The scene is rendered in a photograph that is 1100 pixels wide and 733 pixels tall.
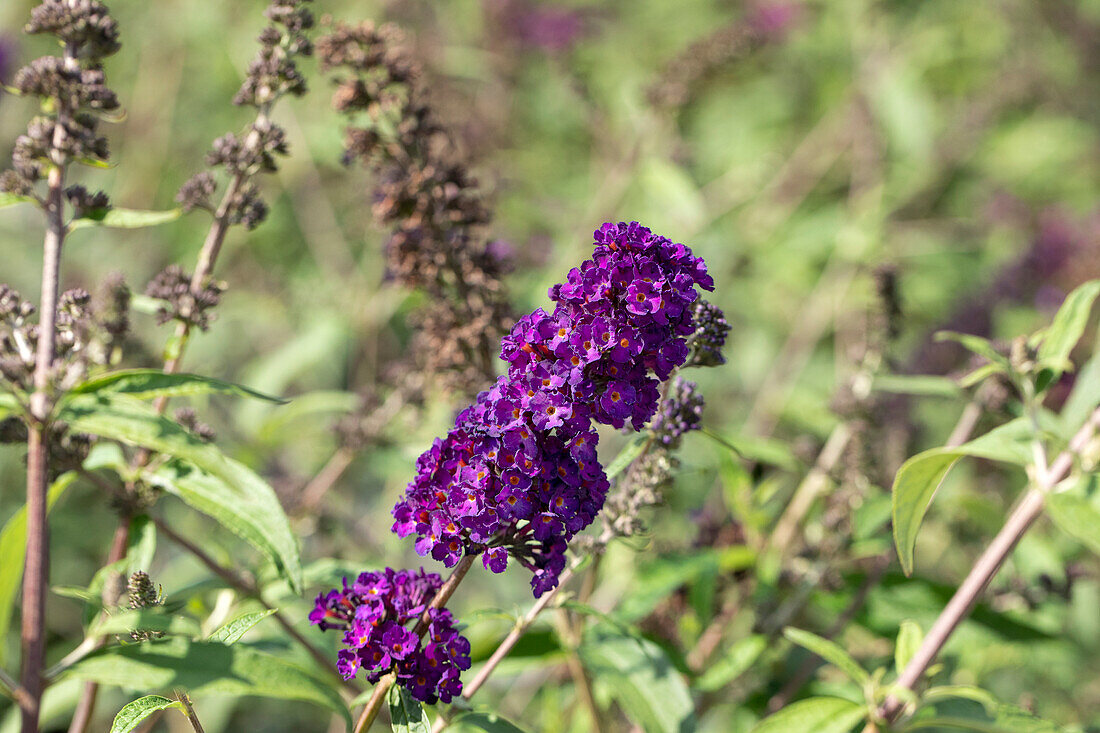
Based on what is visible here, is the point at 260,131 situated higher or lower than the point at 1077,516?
higher

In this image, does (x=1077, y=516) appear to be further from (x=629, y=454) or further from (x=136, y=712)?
(x=136, y=712)

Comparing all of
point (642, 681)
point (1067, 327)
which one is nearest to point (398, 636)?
point (642, 681)

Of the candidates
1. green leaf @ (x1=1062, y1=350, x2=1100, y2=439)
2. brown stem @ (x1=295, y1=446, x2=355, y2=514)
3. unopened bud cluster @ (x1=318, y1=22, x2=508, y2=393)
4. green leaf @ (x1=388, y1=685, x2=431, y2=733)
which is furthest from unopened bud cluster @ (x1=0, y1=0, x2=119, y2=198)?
green leaf @ (x1=1062, y1=350, x2=1100, y2=439)

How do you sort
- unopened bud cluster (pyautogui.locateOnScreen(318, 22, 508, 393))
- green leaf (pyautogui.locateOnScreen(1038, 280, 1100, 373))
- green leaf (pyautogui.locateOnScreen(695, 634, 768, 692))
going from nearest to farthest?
green leaf (pyautogui.locateOnScreen(1038, 280, 1100, 373)) → unopened bud cluster (pyautogui.locateOnScreen(318, 22, 508, 393)) → green leaf (pyautogui.locateOnScreen(695, 634, 768, 692))

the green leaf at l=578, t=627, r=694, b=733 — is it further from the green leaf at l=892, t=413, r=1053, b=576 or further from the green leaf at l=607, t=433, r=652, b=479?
the green leaf at l=892, t=413, r=1053, b=576

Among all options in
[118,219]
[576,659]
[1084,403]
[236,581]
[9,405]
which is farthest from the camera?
[576,659]

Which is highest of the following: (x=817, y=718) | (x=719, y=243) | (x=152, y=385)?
(x=719, y=243)
